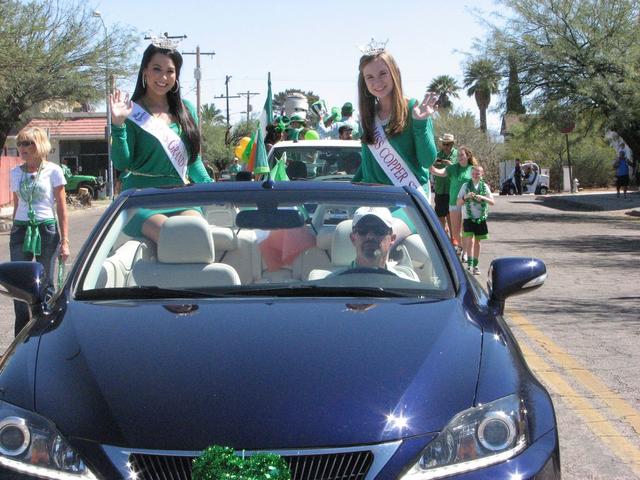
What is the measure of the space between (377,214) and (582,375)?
297cm

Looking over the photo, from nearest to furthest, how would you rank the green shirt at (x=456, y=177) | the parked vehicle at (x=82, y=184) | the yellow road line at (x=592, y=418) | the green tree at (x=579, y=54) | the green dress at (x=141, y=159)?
the yellow road line at (x=592, y=418), the green dress at (x=141, y=159), the green shirt at (x=456, y=177), the green tree at (x=579, y=54), the parked vehicle at (x=82, y=184)

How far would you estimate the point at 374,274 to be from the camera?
4273 mm

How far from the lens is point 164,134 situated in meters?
6.64

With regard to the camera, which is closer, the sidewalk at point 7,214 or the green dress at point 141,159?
the green dress at point 141,159

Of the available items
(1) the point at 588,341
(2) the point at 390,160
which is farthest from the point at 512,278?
(1) the point at 588,341

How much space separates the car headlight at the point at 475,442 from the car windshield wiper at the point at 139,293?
1.30 m

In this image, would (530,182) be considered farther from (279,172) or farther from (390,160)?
(390,160)

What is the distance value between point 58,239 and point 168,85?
1.62m

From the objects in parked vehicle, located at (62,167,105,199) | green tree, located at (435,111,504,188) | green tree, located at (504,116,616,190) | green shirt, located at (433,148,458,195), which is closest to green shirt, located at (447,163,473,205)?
green shirt, located at (433,148,458,195)

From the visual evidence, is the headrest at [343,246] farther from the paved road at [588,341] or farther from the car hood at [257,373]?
the paved road at [588,341]

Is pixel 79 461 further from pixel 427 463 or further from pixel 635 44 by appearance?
pixel 635 44

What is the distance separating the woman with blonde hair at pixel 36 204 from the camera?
738cm

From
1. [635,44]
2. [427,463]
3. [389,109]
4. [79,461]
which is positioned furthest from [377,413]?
[635,44]

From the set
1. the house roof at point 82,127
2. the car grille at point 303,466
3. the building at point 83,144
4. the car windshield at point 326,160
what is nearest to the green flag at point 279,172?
the car windshield at point 326,160
